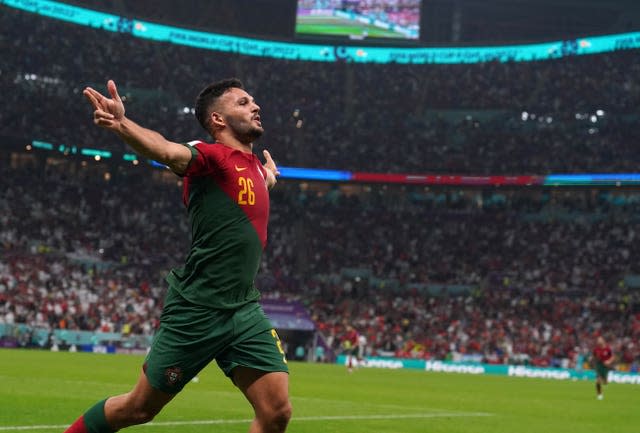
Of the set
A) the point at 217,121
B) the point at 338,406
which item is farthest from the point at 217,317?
the point at 338,406

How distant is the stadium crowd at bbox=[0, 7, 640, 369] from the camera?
52688 mm

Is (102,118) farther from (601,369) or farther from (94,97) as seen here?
(601,369)

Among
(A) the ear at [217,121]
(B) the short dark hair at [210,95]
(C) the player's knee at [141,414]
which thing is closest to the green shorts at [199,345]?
(C) the player's knee at [141,414]

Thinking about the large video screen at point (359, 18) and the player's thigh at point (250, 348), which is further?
the large video screen at point (359, 18)

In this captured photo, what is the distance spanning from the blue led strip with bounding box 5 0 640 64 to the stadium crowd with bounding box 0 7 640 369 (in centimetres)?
84

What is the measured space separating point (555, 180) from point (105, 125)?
190ft

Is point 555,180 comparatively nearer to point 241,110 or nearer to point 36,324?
point 36,324

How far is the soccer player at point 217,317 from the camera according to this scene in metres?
6.76

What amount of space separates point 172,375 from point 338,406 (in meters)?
12.1

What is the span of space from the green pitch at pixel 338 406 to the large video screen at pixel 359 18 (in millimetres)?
43755

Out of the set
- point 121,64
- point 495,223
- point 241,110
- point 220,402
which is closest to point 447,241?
point 495,223

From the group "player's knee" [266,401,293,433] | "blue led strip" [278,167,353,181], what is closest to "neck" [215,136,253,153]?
"player's knee" [266,401,293,433]

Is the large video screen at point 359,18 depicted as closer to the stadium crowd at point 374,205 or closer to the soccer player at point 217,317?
the stadium crowd at point 374,205

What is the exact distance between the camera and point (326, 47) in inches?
2832
